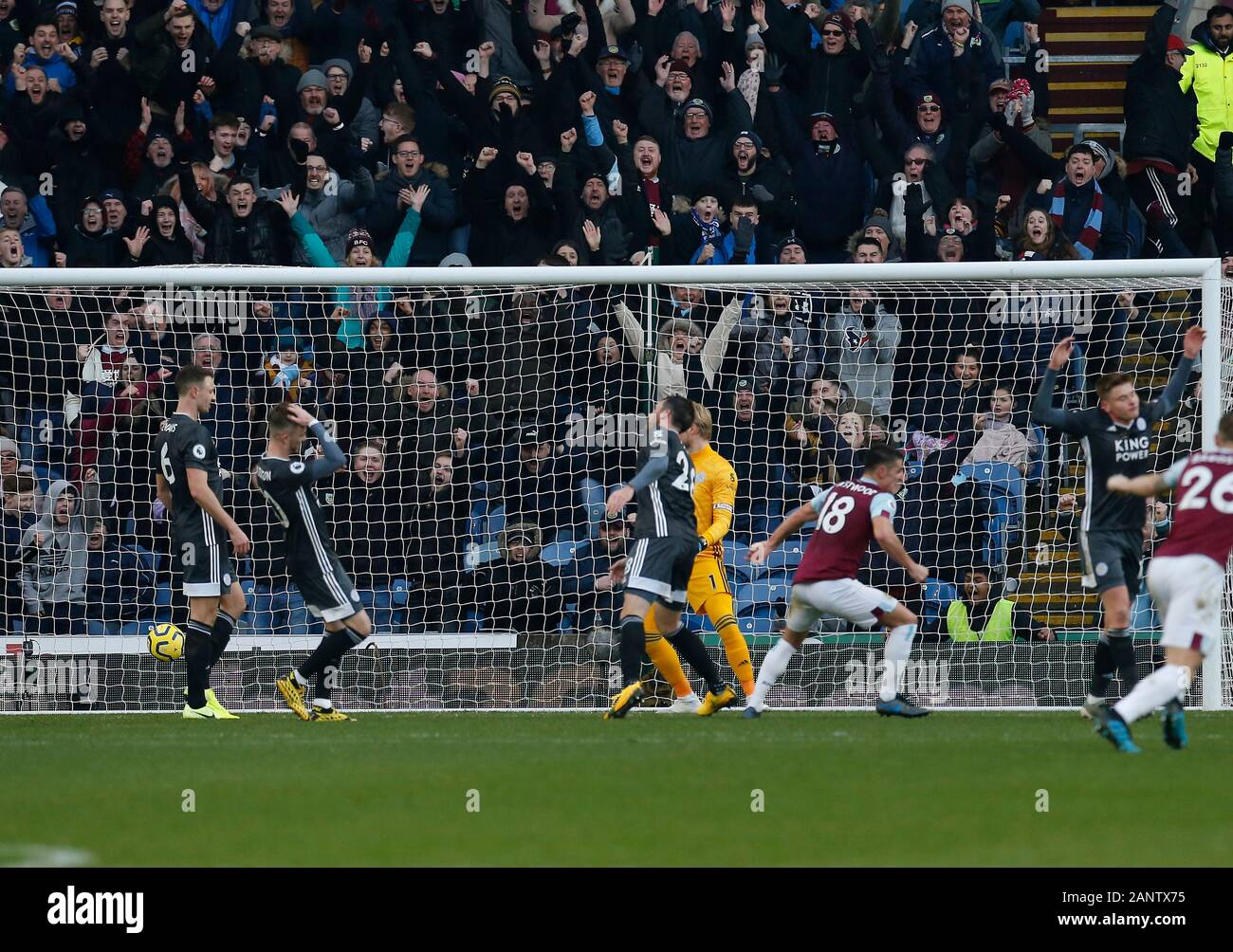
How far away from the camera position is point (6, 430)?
543 inches

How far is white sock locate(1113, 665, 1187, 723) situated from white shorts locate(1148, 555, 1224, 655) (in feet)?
0.61

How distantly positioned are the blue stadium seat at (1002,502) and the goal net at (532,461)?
0.02 meters

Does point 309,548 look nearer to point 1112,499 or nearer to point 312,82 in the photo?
point 1112,499

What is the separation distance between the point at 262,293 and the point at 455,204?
192 centimetres

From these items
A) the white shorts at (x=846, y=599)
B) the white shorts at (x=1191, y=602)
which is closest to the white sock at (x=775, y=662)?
the white shorts at (x=846, y=599)

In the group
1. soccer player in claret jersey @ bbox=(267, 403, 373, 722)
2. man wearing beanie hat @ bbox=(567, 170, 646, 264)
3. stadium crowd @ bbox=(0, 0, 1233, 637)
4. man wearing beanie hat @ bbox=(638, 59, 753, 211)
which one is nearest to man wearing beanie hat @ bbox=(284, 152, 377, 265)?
stadium crowd @ bbox=(0, 0, 1233, 637)

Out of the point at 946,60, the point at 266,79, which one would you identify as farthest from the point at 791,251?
the point at 266,79

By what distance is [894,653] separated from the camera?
11.2 metres

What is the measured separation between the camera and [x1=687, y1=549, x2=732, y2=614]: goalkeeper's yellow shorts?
12430mm

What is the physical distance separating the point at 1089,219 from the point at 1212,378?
12.5 ft

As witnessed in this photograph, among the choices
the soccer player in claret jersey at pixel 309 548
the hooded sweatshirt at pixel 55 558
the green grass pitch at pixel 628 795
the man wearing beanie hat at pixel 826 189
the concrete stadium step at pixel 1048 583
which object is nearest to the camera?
the green grass pitch at pixel 628 795

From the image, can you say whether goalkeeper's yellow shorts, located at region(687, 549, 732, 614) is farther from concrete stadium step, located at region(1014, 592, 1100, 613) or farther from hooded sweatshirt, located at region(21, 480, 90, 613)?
hooded sweatshirt, located at region(21, 480, 90, 613)

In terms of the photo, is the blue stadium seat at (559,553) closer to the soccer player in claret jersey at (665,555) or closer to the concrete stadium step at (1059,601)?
the soccer player in claret jersey at (665,555)

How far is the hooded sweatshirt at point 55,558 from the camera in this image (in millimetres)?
13414
